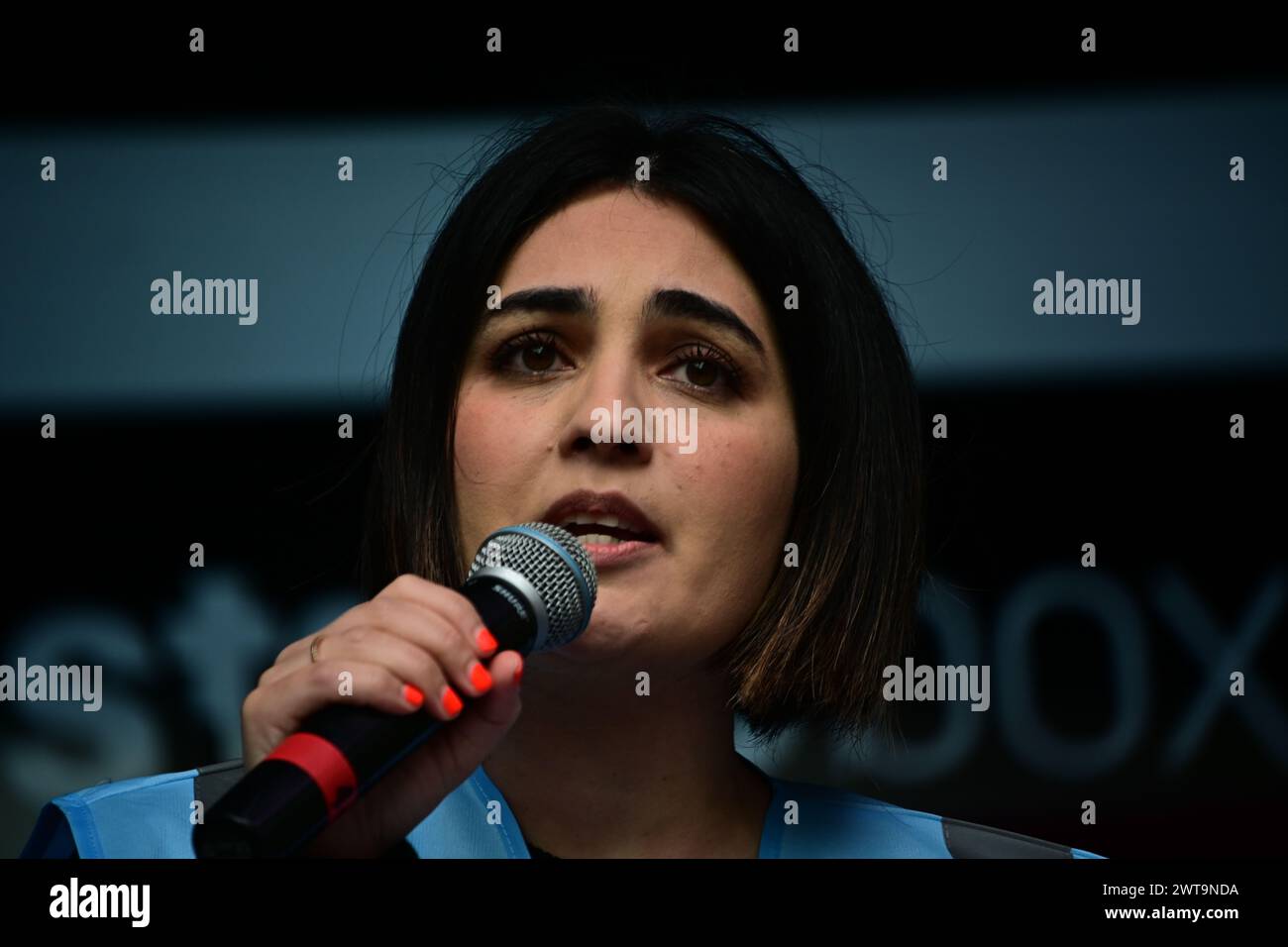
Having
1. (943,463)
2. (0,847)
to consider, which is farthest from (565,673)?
(0,847)

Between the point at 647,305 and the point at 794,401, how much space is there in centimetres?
37

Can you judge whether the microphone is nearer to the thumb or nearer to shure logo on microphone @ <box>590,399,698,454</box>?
the thumb

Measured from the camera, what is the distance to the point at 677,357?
1.98 metres

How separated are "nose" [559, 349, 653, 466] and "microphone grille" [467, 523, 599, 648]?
11.5 inches

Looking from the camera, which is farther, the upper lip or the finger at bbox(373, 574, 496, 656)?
the upper lip

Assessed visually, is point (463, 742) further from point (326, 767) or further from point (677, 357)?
point (677, 357)

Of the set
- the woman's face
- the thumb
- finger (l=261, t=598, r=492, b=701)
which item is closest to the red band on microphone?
finger (l=261, t=598, r=492, b=701)

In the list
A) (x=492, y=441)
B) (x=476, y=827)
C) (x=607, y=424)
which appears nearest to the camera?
(x=607, y=424)

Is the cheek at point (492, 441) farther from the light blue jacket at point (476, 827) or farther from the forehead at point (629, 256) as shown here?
the light blue jacket at point (476, 827)

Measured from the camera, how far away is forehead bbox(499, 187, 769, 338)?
1.95 metres

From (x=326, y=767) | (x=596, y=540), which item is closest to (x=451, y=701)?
(x=326, y=767)
